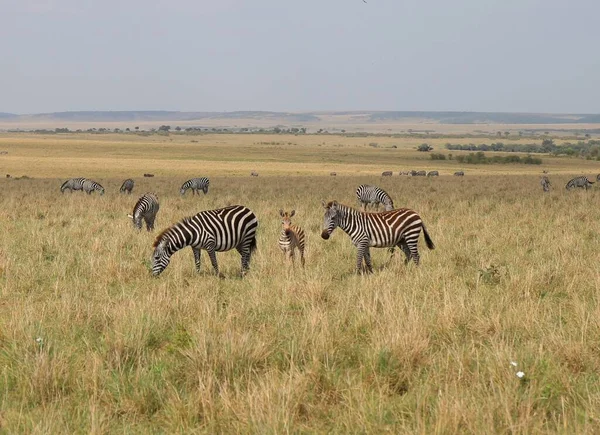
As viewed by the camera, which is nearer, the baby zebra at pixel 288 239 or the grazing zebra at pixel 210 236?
the grazing zebra at pixel 210 236

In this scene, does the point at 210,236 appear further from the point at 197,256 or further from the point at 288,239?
the point at 288,239

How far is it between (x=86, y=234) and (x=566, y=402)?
1208 centimetres

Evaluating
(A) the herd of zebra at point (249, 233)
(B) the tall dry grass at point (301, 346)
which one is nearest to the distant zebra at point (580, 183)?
(B) the tall dry grass at point (301, 346)

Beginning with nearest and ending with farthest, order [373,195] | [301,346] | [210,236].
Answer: [301,346]
[210,236]
[373,195]

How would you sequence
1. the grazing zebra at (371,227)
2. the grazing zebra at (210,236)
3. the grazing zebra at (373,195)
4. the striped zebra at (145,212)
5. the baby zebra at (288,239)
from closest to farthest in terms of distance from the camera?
the grazing zebra at (210,236) < the grazing zebra at (371,227) < the baby zebra at (288,239) < the striped zebra at (145,212) < the grazing zebra at (373,195)

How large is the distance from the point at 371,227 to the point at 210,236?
2587 mm

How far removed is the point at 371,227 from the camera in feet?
34.0

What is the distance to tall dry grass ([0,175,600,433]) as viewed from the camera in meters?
4.66

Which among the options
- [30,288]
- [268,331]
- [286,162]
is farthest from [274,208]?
[286,162]

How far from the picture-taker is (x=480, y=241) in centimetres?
1306

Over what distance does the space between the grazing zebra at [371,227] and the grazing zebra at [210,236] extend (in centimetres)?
133

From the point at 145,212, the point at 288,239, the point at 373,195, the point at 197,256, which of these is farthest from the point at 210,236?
the point at 373,195

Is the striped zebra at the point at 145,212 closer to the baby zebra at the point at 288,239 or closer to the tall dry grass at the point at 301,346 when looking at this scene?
the tall dry grass at the point at 301,346

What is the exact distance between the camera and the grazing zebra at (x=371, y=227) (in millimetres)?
10219
